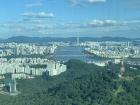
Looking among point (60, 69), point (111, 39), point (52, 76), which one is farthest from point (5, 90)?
point (111, 39)

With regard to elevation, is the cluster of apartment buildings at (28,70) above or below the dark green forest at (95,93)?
below

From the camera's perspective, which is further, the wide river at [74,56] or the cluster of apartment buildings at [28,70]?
the wide river at [74,56]

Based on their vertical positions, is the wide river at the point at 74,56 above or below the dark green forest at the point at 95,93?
below

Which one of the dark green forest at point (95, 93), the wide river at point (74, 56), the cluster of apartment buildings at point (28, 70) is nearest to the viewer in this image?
the dark green forest at point (95, 93)

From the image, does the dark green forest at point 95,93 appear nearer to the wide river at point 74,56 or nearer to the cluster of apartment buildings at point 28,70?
the cluster of apartment buildings at point 28,70

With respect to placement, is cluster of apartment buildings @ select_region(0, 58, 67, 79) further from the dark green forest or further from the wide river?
the dark green forest

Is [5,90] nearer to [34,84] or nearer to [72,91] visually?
[34,84]

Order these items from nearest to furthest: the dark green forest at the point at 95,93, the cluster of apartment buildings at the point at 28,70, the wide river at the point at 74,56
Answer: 1. the dark green forest at the point at 95,93
2. the cluster of apartment buildings at the point at 28,70
3. the wide river at the point at 74,56

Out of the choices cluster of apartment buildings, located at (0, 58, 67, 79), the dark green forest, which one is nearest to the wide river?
cluster of apartment buildings, located at (0, 58, 67, 79)

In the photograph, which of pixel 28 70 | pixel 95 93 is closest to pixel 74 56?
pixel 28 70

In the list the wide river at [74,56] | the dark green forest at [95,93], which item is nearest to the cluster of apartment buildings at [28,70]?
the wide river at [74,56]

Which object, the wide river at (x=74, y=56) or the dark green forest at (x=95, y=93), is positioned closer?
the dark green forest at (x=95, y=93)
